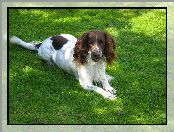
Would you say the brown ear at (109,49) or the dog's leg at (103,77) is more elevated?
the brown ear at (109,49)

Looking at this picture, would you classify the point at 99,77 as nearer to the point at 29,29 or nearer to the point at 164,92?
the point at 164,92

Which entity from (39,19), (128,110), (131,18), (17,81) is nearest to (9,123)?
(17,81)

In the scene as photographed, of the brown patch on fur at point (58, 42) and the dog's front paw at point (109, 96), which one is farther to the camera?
the brown patch on fur at point (58, 42)

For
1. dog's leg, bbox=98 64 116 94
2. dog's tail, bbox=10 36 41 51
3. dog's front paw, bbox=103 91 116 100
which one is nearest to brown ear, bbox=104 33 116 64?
dog's leg, bbox=98 64 116 94

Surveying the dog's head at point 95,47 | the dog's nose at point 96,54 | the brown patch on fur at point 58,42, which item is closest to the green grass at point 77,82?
the brown patch on fur at point 58,42

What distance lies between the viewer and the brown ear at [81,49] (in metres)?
12.0

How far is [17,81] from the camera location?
1216cm

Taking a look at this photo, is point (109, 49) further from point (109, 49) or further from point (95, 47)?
point (95, 47)

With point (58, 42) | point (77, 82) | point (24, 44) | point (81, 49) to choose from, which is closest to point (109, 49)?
point (81, 49)

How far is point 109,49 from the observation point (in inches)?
474

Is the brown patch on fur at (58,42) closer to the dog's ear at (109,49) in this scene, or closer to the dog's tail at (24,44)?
the dog's tail at (24,44)

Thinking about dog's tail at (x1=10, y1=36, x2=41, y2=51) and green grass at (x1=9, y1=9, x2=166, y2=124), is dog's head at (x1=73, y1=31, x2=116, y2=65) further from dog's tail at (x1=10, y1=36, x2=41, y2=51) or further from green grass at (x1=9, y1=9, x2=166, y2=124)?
dog's tail at (x1=10, y1=36, x2=41, y2=51)

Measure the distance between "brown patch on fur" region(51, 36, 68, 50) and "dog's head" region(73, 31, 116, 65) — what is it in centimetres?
75

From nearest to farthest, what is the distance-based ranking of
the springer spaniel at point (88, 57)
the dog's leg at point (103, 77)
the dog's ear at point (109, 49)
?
the springer spaniel at point (88, 57) < the dog's ear at point (109, 49) < the dog's leg at point (103, 77)
